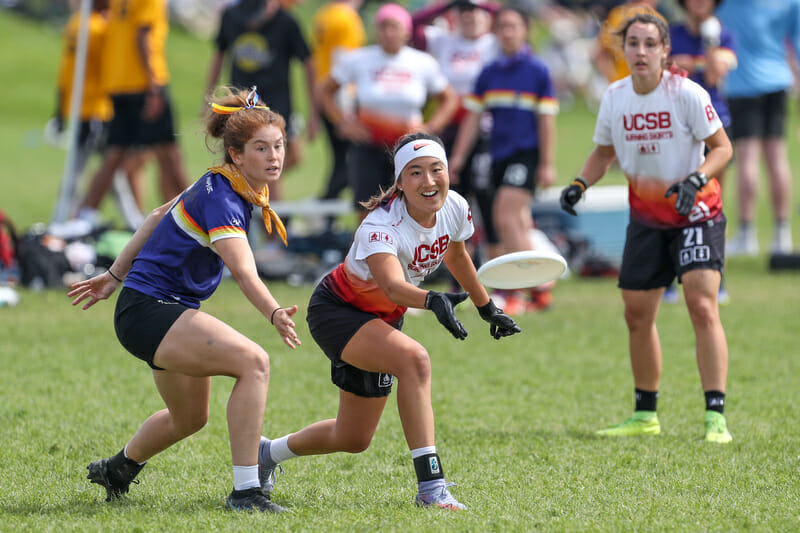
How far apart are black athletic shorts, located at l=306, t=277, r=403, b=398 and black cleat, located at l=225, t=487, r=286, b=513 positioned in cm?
56

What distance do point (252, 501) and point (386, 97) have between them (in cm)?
580

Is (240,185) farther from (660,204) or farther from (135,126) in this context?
(135,126)

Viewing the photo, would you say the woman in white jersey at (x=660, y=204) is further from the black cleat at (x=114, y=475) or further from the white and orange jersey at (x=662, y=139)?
the black cleat at (x=114, y=475)

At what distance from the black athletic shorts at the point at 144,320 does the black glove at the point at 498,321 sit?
1.13m

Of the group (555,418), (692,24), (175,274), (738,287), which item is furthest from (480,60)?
(175,274)

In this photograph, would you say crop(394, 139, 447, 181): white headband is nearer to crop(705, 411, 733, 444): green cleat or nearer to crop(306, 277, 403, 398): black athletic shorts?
crop(306, 277, 403, 398): black athletic shorts

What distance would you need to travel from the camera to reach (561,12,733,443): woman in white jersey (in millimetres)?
5469

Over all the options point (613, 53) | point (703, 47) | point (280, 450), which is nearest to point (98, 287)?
point (280, 450)

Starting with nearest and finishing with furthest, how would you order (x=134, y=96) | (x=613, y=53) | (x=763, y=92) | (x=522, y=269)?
(x=522, y=269) < (x=613, y=53) < (x=134, y=96) < (x=763, y=92)

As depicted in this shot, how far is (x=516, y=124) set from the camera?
8.83 metres

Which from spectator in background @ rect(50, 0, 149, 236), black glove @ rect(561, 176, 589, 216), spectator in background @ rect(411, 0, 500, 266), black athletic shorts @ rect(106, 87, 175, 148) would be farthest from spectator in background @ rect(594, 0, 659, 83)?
spectator in background @ rect(50, 0, 149, 236)

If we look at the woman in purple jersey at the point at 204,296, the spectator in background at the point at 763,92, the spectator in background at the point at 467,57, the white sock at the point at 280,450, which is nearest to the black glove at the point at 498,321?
the woman in purple jersey at the point at 204,296

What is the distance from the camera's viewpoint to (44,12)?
3684 cm

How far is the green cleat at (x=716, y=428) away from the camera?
529 centimetres
